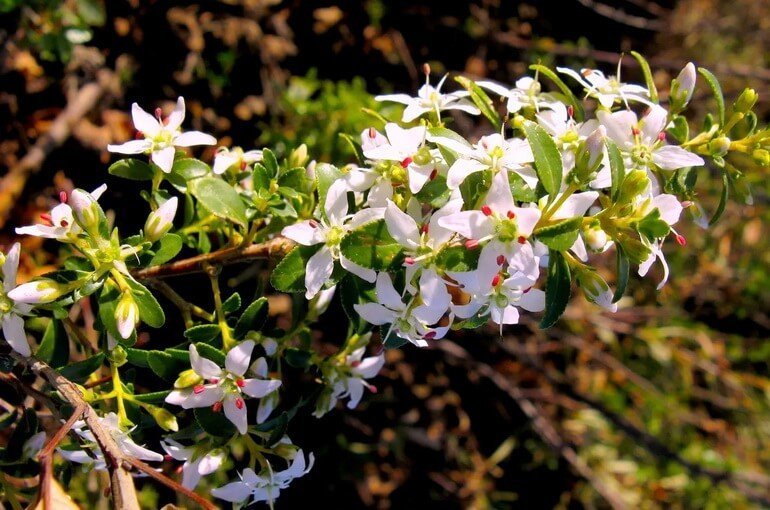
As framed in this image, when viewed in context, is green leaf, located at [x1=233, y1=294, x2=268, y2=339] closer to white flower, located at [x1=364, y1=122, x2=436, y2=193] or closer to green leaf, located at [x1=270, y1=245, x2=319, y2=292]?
green leaf, located at [x1=270, y1=245, x2=319, y2=292]

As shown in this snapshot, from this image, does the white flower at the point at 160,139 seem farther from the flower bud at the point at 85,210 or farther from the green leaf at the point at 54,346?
the green leaf at the point at 54,346

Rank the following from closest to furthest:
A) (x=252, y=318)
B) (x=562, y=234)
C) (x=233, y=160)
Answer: (x=562, y=234) → (x=252, y=318) → (x=233, y=160)

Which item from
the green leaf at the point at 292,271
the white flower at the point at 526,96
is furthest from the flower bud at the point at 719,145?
the green leaf at the point at 292,271

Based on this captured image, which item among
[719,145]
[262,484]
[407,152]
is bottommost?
[262,484]

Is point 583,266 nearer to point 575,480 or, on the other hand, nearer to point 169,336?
point 169,336

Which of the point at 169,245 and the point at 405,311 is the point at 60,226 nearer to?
the point at 169,245

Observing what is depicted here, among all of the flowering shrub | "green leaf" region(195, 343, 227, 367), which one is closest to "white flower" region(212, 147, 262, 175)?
the flowering shrub

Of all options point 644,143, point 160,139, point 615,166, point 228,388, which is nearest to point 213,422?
point 228,388
